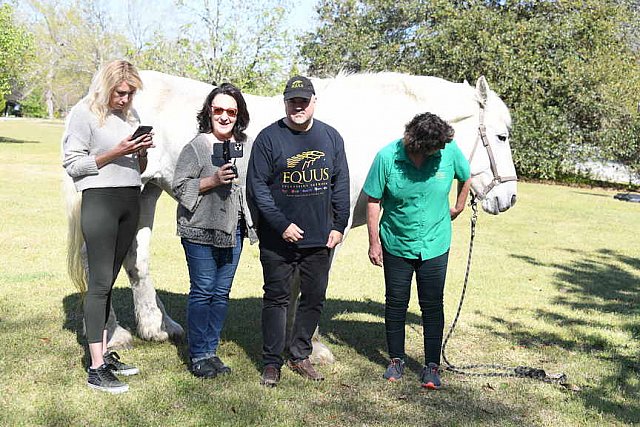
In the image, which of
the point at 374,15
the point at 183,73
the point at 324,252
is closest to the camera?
the point at 324,252

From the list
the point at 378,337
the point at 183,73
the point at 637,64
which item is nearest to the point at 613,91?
the point at 637,64

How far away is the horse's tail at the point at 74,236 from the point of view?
4609mm

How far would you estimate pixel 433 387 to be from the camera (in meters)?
4.28

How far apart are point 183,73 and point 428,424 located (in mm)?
19669

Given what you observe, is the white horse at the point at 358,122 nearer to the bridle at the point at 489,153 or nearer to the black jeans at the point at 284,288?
the bridle at the point at 489,153

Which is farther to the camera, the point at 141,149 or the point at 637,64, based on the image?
the point at 637,64

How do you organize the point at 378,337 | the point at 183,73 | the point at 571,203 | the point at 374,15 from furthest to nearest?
the point at 374,15
the point at 183,73
the point at 571,203
the point at 378,337

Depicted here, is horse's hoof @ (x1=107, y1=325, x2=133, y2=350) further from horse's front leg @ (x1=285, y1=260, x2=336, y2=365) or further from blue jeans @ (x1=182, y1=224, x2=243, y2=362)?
horse's front leg @ (x1=285, y1=260, x2=336, y2=365)

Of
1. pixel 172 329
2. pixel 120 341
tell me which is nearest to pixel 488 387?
pixel 172 329

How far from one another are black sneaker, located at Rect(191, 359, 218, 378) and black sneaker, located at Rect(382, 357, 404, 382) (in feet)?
3.92

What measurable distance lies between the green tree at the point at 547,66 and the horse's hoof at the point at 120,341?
20146 millimetres

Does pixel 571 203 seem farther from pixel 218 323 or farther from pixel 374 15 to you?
pixel 218 323

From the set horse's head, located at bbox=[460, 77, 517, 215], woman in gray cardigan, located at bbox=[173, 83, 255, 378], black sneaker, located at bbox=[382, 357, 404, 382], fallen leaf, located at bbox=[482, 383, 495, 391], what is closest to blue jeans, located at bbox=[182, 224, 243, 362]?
woman in gray cardigan, located at bbox=[173, 83, 255, 378]

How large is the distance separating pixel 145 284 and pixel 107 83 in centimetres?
189
